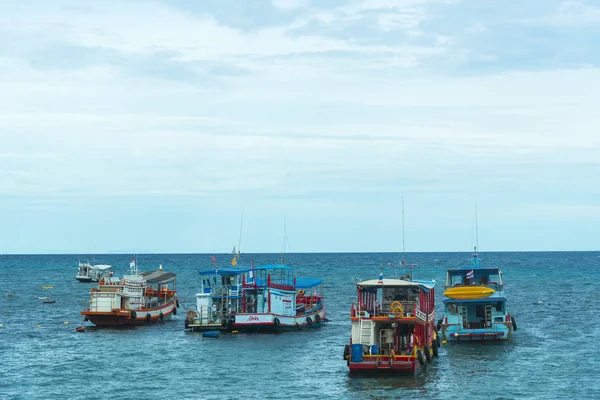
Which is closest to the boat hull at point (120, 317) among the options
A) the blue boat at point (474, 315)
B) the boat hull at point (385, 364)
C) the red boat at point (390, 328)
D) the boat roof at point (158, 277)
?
the boat roof at point (158, 277)

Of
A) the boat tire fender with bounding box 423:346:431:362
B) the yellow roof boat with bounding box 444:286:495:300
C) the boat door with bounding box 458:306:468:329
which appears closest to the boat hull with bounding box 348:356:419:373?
the boat tire fender with bounding box 423:346:431:362

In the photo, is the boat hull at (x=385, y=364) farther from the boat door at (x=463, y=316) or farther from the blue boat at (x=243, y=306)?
the blue boat at (x=243, y=306)

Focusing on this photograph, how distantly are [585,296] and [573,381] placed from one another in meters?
71.4

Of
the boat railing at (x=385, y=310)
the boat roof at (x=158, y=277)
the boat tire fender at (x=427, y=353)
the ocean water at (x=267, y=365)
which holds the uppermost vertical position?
the boat roof at (x=158, y=277)

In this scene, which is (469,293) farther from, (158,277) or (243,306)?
(158,277)

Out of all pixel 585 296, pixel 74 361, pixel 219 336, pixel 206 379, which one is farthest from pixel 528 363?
pixel 585 296

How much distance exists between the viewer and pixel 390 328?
51688 millimetres

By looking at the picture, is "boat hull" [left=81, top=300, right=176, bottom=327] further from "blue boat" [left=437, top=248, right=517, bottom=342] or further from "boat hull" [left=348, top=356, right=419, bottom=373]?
"boat hull" [left=348, top=356, right=419, bottom=373]

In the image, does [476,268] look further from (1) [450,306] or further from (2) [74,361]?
(2) [74,361]

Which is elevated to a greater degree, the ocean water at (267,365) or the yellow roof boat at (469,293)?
the yellow roof boat at (469,293)

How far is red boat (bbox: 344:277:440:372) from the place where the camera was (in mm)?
49406

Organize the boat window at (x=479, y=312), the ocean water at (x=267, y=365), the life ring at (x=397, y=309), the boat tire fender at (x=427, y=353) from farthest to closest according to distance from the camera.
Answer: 1. the boat window at (x=479, y=312)
2. the boat tire fender at (x=427, y=353)
3. the life ring at (x=397, y=309)
4. the ocean water at (x=267, y=365)

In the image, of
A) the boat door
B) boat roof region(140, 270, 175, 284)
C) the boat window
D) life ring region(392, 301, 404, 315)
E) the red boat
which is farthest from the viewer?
boat roof region(140, 270, 175, 284)

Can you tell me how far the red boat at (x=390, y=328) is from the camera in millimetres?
49406
